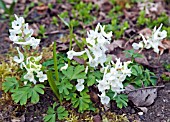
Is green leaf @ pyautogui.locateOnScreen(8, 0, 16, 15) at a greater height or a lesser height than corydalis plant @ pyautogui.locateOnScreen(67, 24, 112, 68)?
greater

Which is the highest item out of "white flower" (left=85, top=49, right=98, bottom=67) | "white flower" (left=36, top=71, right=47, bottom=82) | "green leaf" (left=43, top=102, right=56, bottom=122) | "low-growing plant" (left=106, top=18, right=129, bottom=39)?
"low-growing plant" (left=106, top=18, right=129, bottom=39)

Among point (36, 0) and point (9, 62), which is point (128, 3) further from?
point (9, 62)

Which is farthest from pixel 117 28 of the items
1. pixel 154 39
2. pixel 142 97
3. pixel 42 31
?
pixel 142 97

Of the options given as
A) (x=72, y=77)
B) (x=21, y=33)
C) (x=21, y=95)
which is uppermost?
(x=21, y=33)

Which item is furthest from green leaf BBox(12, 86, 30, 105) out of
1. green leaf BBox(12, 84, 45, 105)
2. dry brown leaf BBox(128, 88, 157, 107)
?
dry brown leaf BBox(128, 88, 157, 107)

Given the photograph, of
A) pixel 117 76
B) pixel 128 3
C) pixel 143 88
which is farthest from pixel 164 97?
pixel 128 3

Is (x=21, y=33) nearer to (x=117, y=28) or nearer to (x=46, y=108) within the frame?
(x=46, y=108)

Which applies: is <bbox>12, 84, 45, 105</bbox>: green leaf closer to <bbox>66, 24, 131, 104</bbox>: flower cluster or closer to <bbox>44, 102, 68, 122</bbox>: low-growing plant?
<bbox>44, 102, 68, 122</bbox>: low-growing plant
